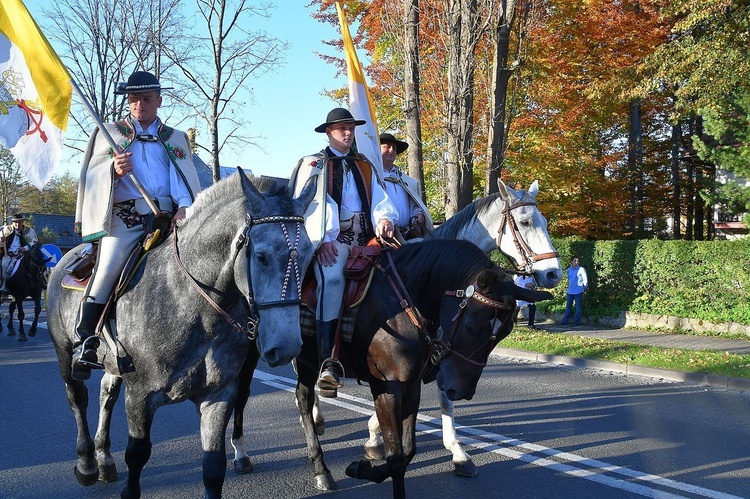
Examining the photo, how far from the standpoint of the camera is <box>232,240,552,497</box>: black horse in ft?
14.4

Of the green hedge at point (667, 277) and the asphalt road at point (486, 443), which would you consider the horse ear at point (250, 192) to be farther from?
the green hedge at point (667, 277)

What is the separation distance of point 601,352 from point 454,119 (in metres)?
5.51

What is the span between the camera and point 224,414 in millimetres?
4137

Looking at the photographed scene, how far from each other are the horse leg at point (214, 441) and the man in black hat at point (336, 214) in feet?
2.59

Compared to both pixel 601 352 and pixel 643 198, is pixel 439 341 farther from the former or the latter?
pixel 643 198

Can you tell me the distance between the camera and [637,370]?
35.7 feet

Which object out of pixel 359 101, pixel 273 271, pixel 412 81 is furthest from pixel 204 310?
pixel 412 81

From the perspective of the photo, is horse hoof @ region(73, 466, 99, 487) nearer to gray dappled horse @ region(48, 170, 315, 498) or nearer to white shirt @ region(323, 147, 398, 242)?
gray dappled horse @ region(48, 170, 315, 498)

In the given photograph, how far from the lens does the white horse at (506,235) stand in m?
6.05

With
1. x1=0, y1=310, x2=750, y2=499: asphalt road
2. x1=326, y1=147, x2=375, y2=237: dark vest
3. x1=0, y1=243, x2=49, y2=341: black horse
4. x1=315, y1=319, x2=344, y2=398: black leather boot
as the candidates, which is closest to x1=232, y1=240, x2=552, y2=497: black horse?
x1=315, y1=319, x2=344, y2=398: black leather boot

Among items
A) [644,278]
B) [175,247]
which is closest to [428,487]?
[175,247]

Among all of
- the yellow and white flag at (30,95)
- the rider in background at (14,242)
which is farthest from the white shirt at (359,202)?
the rider in background at (14,242)

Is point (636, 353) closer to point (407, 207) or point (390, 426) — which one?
point (407, 207)

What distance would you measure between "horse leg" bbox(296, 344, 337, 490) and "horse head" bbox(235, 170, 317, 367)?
5.57ft
